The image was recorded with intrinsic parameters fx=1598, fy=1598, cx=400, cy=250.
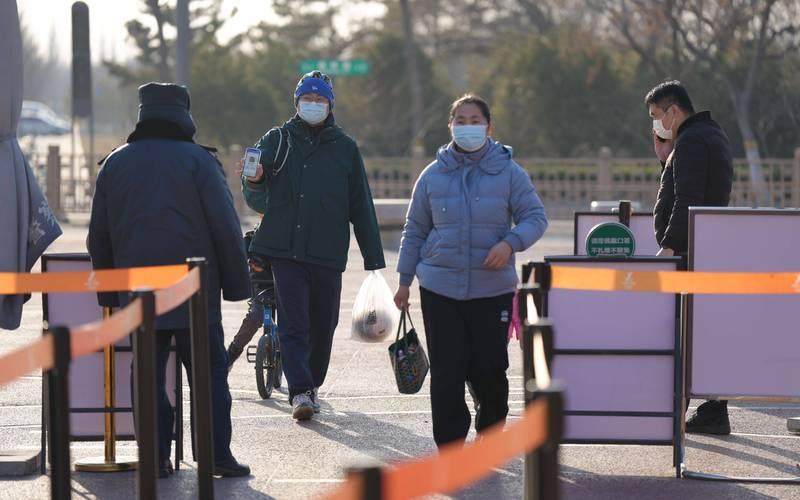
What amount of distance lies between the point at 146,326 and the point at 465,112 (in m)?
2.39

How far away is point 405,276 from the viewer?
7219 mm

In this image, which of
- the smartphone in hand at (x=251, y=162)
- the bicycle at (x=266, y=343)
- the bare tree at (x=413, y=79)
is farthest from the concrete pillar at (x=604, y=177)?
the smartphone in hand at (x=251, y=162)

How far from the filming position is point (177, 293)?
5668 millimetres

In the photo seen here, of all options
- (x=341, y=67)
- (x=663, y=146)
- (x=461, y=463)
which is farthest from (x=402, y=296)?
(x=341, y=67)

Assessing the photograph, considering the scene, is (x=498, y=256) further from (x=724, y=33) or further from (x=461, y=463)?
(x=724, y=33)

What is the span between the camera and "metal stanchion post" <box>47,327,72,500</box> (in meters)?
4.28

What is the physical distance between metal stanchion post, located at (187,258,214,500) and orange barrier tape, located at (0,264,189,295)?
44 cm

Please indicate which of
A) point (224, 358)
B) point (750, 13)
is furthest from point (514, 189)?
point (750, 13)

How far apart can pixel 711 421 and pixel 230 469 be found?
2611 mm

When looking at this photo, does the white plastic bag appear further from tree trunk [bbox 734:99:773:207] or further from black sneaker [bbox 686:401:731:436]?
tree trunk [bbox 734:99:773:207]

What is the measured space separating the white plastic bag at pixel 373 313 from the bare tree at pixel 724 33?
81.9 ft

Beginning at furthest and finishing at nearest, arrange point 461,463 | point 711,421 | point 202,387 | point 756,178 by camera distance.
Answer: point 756,178 < point 711,421 < point 202,387 < point 461,463

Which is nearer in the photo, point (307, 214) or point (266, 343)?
point (307, 214)

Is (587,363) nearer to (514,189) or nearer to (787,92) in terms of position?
(514,189)
